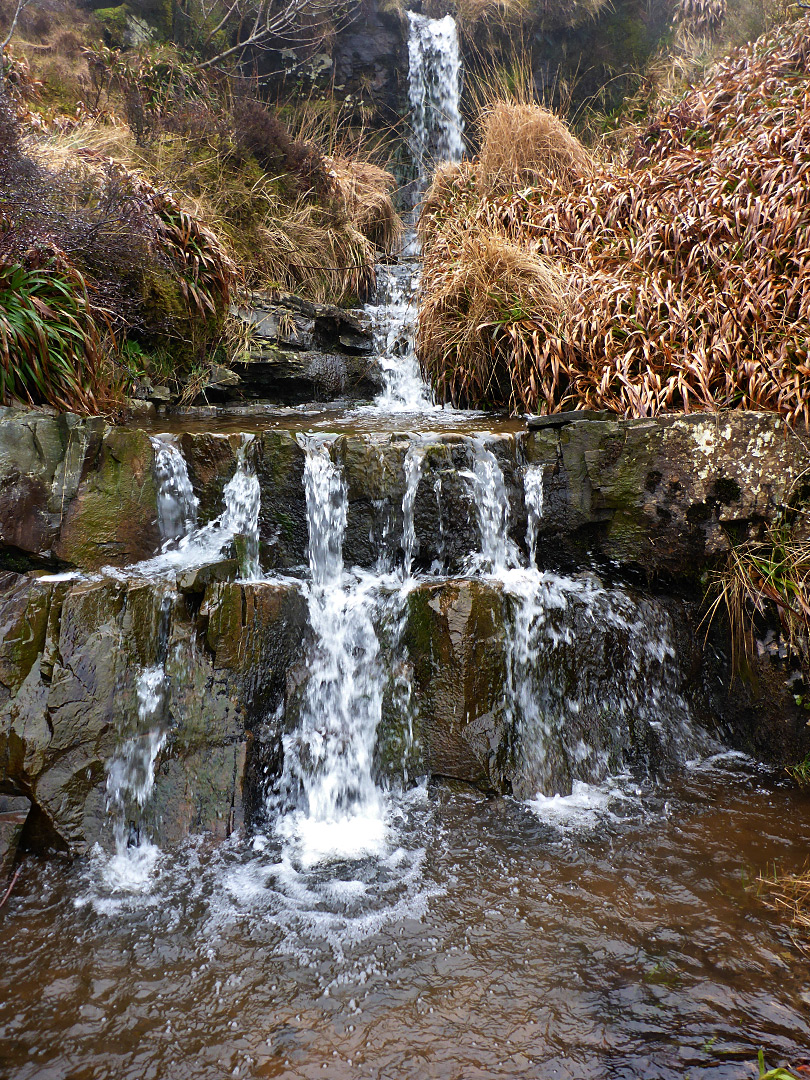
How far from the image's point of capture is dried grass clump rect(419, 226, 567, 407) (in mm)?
5230

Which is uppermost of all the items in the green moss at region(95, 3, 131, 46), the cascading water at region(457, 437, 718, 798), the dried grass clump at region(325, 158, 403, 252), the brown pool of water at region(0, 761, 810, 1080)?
the green moss at region(95, 3, 131, 46)

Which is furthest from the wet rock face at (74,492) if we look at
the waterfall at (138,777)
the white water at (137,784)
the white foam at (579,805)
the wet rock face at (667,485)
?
the white foam at (579,805)

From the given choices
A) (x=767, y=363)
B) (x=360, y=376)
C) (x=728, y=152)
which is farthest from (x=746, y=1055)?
(x=728, y=152)

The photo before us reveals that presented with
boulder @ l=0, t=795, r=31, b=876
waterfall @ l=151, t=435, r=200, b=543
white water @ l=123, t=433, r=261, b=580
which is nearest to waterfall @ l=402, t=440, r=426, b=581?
white water @ l=123, t=433, r=261, b=580

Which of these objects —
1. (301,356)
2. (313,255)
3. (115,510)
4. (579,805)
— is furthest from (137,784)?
(313,255)

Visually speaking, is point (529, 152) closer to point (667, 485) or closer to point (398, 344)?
point (398, 344)

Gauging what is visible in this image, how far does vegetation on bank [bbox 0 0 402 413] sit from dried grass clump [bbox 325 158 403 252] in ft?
0.07

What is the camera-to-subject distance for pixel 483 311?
532 centimetres

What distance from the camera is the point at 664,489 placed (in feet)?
12.9

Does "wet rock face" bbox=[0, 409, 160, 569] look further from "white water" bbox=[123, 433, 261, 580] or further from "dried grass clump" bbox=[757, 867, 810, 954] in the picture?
"dried grass clump" bbox=[757, 867, 810, 954]

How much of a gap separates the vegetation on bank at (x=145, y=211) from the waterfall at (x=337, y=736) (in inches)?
89.6

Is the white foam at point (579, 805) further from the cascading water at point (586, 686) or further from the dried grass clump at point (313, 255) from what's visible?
the dried grass clump at point (313, 255)

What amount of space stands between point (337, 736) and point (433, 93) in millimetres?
10402

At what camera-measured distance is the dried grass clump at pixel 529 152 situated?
22.3 ft
